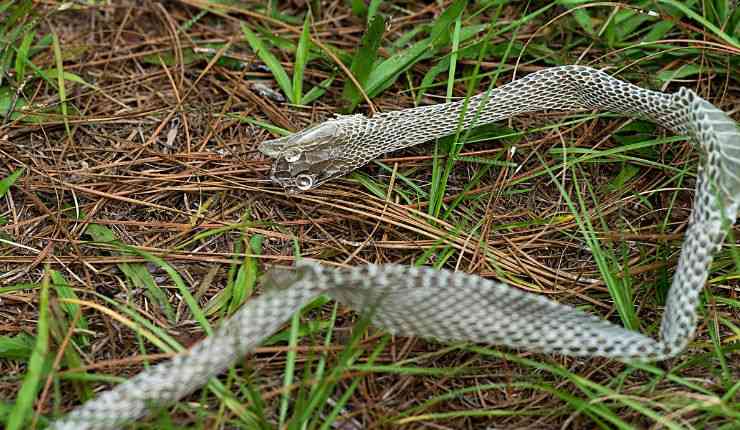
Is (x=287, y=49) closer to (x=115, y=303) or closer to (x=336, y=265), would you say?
(x=336, y=265)

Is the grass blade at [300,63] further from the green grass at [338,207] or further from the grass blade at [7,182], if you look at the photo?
the grass blade at [7,182]

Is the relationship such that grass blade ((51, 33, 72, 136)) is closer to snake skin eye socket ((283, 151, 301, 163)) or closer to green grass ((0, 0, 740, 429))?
green grass ((0, 0, 740, 429))

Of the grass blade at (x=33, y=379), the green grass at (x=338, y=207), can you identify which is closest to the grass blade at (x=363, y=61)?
the green grass at (x=338, y=207)

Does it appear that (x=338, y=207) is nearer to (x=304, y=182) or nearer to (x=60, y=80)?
(x=304, y=182)

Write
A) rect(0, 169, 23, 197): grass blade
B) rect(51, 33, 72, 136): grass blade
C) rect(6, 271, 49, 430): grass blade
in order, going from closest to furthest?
rect(6, 271, 49, 430): grass blade, rect(0, 169, 23, 197): grass blade, rect(51, 33, 72, 136): grass blade

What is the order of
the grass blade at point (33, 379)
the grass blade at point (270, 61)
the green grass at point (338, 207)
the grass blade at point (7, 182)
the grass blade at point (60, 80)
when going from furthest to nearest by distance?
the grass blade at point (270, 61) < the grass blade at point (60, 80) < the grass blade at point (7, 182) < the green grass at point (338, 207) < the grass blade at point (33, 379)

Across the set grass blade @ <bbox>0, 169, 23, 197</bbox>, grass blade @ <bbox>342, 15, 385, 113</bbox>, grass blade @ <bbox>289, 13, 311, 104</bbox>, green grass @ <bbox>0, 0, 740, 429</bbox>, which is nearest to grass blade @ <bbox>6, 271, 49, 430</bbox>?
green grass @ <bbox>0, 0, 740, 429</bbox>
